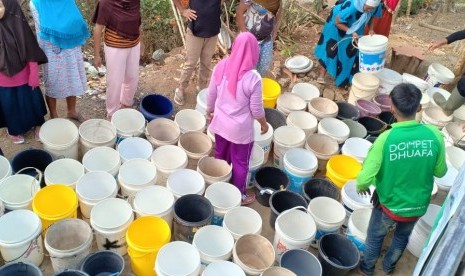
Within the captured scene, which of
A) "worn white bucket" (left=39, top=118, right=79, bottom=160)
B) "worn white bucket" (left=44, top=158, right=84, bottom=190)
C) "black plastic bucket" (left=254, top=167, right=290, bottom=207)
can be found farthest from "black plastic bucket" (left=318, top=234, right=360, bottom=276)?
"worn white bucket" (left=39, top=118, right=79, bottom=160)

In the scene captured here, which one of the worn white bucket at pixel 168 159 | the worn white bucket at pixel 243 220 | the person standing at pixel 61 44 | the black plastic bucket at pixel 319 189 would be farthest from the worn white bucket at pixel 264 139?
the person standing at pixel 61 44

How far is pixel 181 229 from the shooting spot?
353cm

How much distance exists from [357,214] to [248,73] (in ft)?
4.87

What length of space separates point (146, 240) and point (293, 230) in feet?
3.78

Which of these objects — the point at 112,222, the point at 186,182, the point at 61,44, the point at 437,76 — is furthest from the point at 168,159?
the point at 437,76

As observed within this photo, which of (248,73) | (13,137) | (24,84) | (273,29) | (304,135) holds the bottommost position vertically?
(13,137)

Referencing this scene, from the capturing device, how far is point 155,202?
12.1 ft

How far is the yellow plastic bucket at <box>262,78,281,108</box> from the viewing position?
195 inches

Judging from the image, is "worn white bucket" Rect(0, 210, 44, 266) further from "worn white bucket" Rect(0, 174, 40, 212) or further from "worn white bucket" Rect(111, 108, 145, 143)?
"worn white bucket" Rect(111, 108, 145, 143)

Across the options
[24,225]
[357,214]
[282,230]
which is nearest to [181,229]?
[282,230]

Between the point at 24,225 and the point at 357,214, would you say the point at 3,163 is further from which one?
the point at 357,214

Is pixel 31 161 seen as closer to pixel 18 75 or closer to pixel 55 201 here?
pixel 55 201

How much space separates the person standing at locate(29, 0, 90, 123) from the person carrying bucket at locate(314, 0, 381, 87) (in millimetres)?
2773

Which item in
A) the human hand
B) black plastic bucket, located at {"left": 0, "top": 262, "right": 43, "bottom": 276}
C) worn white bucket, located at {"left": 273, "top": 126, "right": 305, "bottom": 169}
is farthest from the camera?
the human hand
